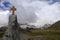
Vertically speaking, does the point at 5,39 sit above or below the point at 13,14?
below

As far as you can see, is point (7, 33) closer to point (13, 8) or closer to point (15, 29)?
point (15, 29)

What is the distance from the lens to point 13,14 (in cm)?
1403

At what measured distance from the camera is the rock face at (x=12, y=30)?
13797 mm

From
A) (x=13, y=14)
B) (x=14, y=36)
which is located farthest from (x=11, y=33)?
(x=13, y=14)

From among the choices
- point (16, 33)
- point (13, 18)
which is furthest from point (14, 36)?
point (13, 18)

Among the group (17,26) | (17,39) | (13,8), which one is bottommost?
(17,39)

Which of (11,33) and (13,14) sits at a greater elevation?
(13,14)

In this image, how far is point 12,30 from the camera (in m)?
13.9

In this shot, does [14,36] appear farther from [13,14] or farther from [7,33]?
[13,14]

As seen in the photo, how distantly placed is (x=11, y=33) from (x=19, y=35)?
0.56 meters

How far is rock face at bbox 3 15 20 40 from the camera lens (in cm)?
1380

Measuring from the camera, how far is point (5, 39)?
13.9 m

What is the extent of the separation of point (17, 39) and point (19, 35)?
298 millimetres

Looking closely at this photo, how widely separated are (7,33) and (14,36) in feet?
1.68
